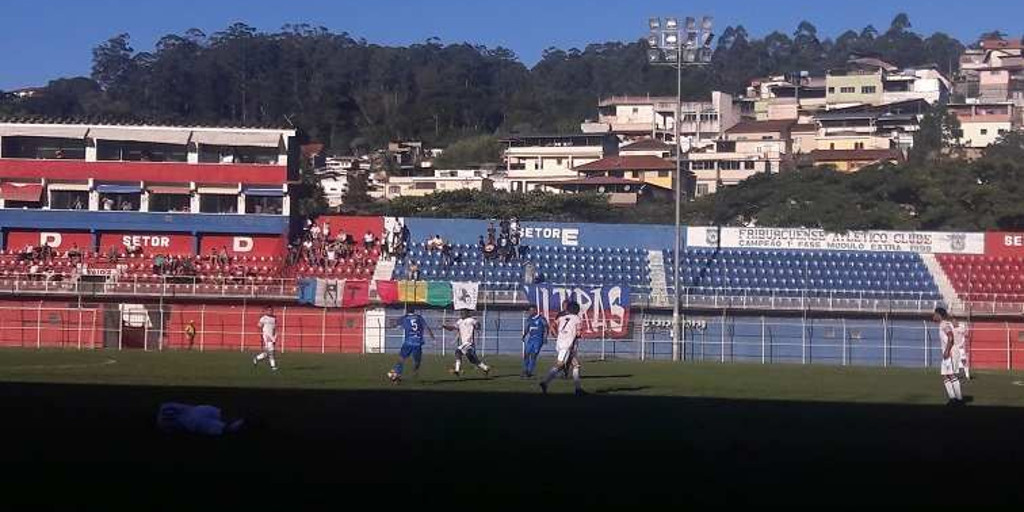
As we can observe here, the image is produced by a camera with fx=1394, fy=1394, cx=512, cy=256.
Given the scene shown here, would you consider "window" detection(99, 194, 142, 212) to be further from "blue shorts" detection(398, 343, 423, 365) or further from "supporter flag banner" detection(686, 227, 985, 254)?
"blue shorts" detection(398, 343, 423, 365)

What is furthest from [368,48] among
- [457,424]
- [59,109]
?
[457,424]

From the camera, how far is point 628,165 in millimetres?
103812

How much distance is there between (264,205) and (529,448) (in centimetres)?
4612

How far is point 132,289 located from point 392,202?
35.9m

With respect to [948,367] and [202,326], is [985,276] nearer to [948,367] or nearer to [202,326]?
[202,326]

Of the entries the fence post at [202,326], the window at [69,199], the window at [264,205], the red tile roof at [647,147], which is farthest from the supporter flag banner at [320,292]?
the red tile roof at [647,147]

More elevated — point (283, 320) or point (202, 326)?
point (283, 320)

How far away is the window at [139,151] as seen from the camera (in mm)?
61469

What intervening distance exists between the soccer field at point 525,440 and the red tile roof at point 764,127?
321ft

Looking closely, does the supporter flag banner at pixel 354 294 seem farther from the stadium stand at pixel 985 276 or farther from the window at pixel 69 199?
the stadium stand at pixel 985 276

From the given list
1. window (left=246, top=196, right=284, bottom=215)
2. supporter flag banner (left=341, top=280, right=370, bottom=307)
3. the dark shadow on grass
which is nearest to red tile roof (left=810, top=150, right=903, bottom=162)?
window (left=246, top=196, right=284, bottom=215)

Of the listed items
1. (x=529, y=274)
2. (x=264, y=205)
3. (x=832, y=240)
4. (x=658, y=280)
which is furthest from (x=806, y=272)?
(x=264, y=205)

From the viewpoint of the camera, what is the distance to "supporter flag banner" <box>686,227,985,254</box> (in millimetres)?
59156

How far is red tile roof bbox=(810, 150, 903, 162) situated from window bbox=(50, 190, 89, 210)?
67.2 meters
